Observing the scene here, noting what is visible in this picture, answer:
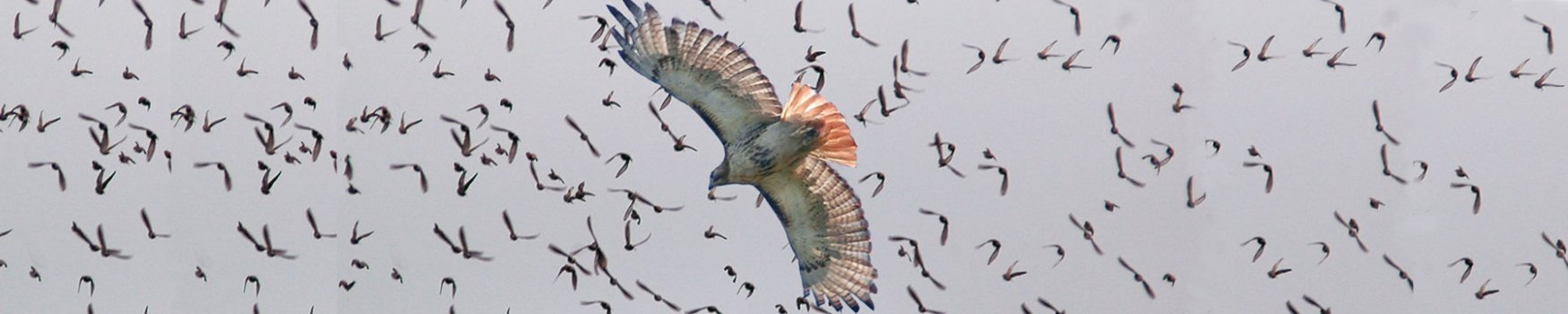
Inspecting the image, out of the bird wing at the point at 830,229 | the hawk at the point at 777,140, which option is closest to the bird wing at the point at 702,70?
the hawk at the point at 777,140

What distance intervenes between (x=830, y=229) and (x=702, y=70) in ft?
1.36

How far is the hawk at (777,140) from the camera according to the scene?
2.89 m

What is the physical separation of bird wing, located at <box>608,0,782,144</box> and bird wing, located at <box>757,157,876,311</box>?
0.17 metres

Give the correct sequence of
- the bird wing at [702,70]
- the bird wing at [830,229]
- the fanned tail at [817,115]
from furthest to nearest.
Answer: the bird wing at [830,229], the fanned tail at [817,115], the bird wing at [702,70]

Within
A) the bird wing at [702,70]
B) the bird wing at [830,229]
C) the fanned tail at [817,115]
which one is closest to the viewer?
the bird wing at [702,70]

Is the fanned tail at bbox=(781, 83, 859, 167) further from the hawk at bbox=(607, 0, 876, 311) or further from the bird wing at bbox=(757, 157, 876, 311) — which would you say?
the bird wing at bbox=(757, 157, 876, 311)

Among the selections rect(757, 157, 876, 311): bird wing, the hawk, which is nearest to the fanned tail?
the hawk

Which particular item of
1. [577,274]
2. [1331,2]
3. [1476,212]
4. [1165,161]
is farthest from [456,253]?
[1476,212]

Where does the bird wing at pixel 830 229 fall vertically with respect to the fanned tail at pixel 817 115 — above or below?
below

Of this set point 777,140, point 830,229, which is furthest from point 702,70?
point 830,229

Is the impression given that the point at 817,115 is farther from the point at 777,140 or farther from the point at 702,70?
the point at 702,70

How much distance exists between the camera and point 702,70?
294 cm

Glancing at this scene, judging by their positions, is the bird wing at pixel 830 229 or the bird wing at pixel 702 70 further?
the bird wing at pixel 830 229

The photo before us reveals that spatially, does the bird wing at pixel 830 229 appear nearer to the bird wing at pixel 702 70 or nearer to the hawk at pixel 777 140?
the hawk at pixel 777 140
